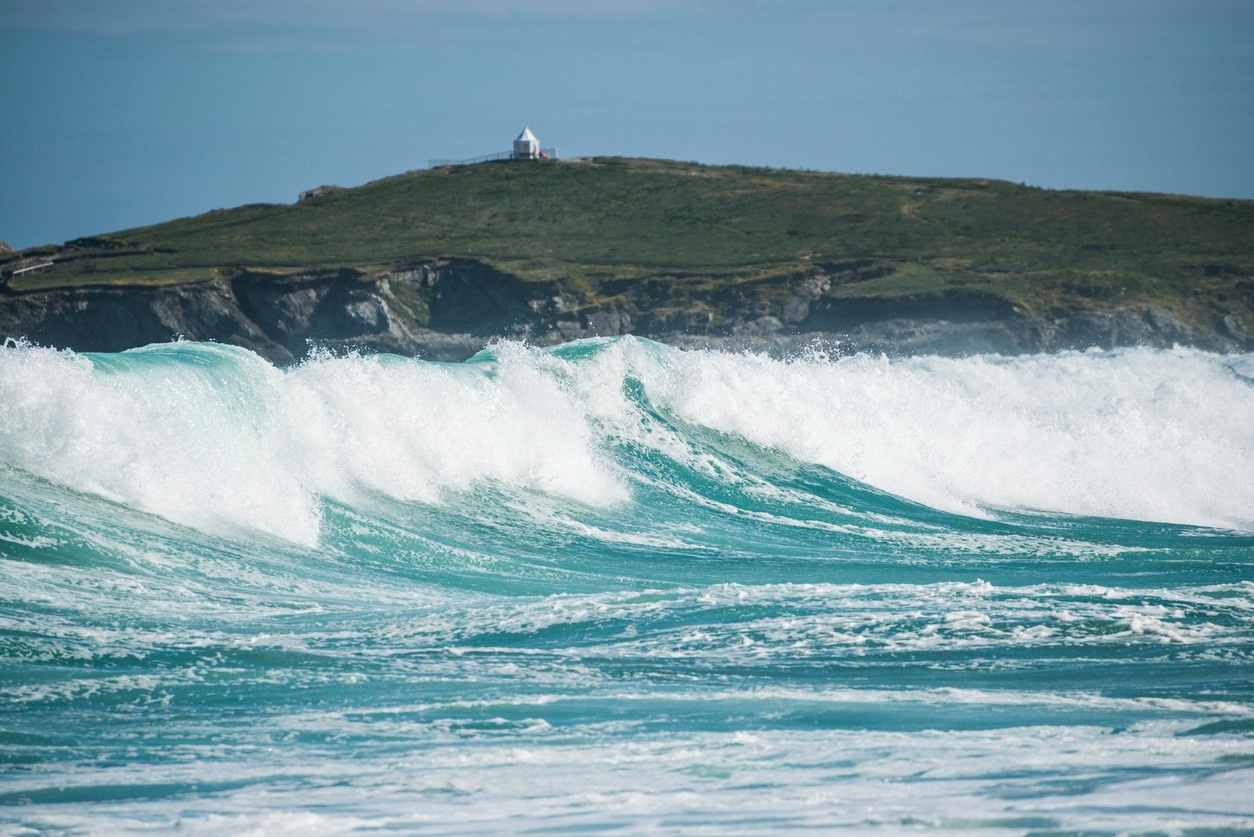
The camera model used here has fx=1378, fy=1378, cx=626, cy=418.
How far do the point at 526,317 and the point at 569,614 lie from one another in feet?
230

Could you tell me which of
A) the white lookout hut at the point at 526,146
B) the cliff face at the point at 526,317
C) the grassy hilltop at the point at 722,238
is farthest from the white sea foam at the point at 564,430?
the white lookout hut at the point at 526,146

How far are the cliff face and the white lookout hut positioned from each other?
35280 mm

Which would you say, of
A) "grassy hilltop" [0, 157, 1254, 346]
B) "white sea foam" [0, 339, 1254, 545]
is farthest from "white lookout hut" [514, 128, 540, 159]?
"white sea foam" [0, 339, 1254, 545]

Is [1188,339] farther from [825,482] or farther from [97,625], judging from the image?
[97,625]

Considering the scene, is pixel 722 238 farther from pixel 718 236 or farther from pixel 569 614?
pixel 569 614

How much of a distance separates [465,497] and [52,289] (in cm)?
7072

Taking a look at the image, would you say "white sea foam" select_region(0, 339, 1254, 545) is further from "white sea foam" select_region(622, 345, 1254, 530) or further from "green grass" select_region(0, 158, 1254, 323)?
"green grass" select_region(0, 158, 1254, 323)

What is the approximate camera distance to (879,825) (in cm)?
586

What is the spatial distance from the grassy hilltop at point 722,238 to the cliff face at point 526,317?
0.89 meters

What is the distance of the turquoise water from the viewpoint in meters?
6.49

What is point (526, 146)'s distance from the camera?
11988cm

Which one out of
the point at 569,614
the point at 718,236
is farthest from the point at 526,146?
the point at 569,614

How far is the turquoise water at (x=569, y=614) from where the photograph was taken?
649 cm

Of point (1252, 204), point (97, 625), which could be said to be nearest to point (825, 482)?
point (97, 625)
